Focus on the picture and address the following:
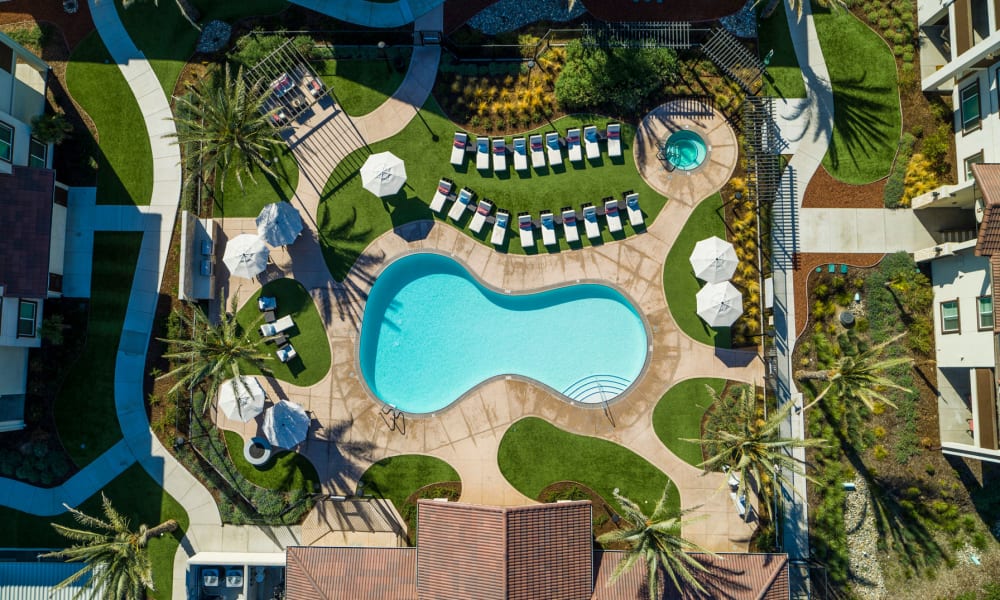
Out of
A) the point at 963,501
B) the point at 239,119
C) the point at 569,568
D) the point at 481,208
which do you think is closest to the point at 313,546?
the point at 569,568

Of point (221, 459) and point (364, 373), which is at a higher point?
point (364, 373)

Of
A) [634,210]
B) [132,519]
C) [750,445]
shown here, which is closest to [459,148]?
[634,210]

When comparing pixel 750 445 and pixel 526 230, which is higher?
pixel 526 230

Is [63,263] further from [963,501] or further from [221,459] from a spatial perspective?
[963,501]

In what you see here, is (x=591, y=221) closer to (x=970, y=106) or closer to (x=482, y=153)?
(x=482, y=153)

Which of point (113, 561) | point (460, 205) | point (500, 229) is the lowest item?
point (113, 561)

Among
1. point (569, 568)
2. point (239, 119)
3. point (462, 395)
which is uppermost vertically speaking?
point (239, 119)
